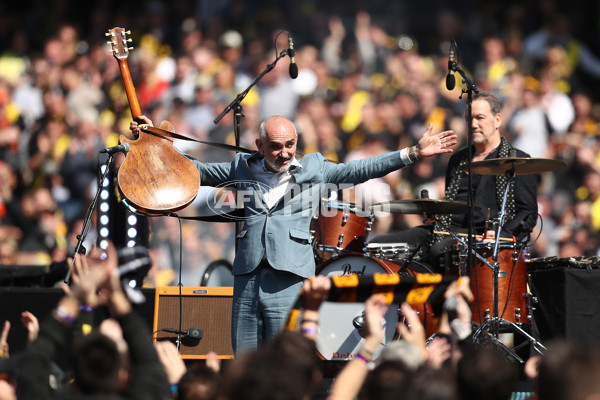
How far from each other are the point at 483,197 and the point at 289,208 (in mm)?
2490

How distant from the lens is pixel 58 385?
452cm

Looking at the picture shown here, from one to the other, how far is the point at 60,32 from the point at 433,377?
12.4 metres

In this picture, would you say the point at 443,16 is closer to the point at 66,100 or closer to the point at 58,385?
the point at 66,100

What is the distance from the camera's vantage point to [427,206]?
6.96 m

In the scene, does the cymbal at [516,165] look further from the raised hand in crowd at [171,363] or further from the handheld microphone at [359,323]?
the raised hand in crowd at [171,363]

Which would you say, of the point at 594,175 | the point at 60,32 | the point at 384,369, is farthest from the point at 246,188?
the point at 60,32

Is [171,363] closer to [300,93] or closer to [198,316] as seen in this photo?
[198,316]

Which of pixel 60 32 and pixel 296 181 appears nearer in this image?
pixel 296 181

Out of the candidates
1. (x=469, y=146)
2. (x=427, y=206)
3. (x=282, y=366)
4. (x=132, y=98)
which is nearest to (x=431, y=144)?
(x=469, y=146)

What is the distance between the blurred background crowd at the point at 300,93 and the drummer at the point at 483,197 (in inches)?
42.2

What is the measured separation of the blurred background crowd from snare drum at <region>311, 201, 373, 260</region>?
940 millimetres

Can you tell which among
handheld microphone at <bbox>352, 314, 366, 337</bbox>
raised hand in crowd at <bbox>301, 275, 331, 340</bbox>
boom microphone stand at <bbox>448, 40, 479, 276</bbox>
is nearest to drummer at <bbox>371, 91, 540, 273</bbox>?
handheld microphone at <bbox>352, 314, 366, 337</bbox>

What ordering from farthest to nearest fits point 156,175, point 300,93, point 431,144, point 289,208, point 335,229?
point 300,93 → point 335,229 → point 156,175 → point 289,208 → point 431,144

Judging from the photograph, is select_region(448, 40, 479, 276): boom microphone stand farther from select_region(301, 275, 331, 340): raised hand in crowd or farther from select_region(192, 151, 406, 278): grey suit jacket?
select_region(301, 275, 331, 340): raised hand in crowd
